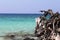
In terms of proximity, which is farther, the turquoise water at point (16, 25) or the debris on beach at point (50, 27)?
the turquoise water at point (16, 25)

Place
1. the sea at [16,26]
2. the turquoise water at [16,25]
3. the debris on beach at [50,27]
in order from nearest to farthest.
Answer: the debris on beach at [50,27] → the sea at [16,26] → the turquoise water at [16,25]

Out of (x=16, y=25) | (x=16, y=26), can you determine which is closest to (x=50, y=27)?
(x=16, y=26)

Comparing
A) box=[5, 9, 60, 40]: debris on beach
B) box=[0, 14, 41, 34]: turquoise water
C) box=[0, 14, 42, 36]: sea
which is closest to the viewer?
box=[5, 9, 60, 40]: debris on beach

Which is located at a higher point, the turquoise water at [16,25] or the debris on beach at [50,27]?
the debris on beach at [50,27]

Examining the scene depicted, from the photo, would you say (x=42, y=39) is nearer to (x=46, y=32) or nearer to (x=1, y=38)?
(x=46, y=32)

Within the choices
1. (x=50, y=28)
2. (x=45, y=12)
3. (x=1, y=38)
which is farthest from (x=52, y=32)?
(x=1, y=38)

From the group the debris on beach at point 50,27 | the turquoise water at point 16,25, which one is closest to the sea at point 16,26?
the turquoise water at point 16,25

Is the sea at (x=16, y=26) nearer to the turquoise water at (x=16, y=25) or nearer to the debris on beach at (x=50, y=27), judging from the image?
the turquoise water at (x=16, y=25)

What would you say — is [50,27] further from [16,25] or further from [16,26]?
[16,25]

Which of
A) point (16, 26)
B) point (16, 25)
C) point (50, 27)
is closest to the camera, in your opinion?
point (50, 27)

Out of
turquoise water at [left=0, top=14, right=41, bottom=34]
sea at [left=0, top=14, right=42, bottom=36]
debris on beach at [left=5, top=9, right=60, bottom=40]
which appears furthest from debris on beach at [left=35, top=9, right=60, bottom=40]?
turquoise water at [left=0, top=14, right=41, bottom=34]

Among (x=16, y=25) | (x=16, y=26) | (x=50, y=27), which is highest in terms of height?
(x=50, y=27)

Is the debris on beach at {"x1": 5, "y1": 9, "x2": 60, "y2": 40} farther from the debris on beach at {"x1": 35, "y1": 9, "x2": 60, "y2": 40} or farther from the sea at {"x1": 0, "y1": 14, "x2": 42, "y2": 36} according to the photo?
the sea at {"x1": 0, "y1": 14, "x2": 42, "y2": 36}

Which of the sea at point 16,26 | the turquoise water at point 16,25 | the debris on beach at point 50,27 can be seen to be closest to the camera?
the debris on beach at point 50,27
